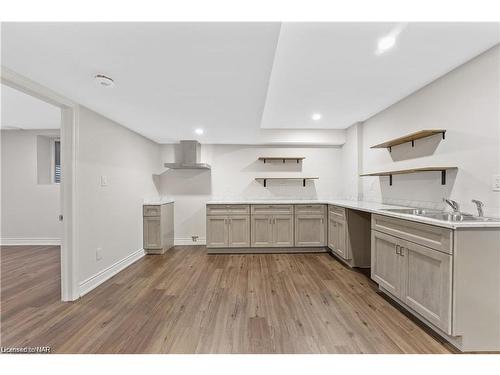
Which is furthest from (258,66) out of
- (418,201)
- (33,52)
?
(418,201)

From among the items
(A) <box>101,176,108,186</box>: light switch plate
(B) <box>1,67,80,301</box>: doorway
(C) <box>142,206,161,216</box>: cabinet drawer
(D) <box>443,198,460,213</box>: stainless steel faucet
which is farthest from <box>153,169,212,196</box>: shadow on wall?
(D) <box>443,198,460,213</box>: stainless steel faucet

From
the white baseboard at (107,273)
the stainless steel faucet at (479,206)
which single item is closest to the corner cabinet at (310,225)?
the stainless steel faucet at (479,206)

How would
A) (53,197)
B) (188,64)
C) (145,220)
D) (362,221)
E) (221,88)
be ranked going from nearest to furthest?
1. (188,64)
2. (221,88)
3. (362,221)
4. (145,220)
5. (53,197)

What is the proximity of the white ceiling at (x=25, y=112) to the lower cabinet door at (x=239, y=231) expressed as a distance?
10.2ft

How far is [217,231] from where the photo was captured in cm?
400

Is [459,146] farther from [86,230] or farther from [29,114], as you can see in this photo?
[29,114]

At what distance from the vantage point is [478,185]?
1.93 meters

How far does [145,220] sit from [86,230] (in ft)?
4.67

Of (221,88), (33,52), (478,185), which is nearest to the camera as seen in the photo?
(33,52)

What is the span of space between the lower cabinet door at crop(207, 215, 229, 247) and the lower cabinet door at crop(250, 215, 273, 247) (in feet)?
1.61

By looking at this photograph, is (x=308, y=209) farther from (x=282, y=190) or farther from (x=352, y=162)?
(x=352, y=162)

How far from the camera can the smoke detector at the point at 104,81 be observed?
72.5 inches

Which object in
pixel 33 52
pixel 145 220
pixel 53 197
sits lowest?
pixel 145 220

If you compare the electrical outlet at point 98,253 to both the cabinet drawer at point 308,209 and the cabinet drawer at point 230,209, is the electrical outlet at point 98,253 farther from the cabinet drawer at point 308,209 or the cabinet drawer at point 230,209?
the cabinet drawer at point 308,209
